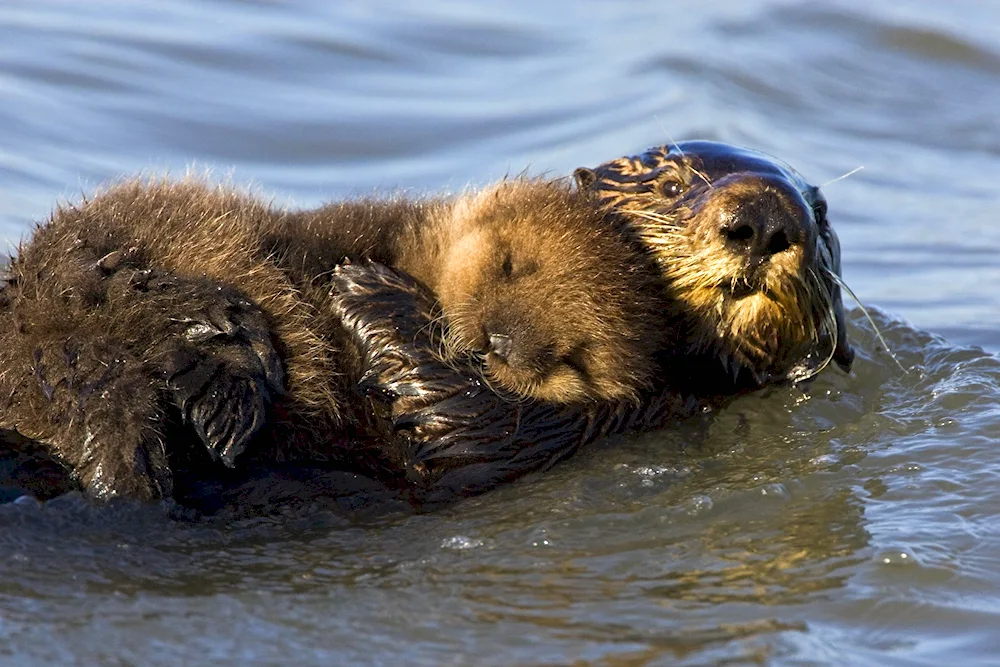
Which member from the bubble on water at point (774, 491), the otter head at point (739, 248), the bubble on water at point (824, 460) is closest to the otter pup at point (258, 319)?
the otter head at point (739, 248)

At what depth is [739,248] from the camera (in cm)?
413

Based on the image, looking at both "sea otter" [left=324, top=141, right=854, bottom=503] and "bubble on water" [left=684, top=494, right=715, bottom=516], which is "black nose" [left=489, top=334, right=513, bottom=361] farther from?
"bubble on water" [left=684, top=494, right=715, bottom=516]

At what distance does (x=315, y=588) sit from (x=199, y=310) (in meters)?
0.82

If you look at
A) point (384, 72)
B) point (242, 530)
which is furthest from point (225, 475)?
point (384, 72)

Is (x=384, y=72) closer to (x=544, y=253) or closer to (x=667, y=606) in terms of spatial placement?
(x=544, y=253)

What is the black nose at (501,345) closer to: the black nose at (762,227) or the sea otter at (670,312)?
the sea otter at (670,312)

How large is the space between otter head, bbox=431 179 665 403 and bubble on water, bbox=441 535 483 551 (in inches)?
19.5

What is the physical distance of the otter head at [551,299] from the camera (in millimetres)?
4035

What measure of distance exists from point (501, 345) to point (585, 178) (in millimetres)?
881

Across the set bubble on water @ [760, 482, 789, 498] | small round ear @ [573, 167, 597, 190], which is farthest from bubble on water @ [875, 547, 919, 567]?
small round ear @ [573, 167, 597, 190]

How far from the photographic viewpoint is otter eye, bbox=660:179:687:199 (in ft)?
14.5

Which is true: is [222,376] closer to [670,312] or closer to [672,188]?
[670,312]

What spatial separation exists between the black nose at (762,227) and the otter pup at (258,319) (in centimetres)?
32

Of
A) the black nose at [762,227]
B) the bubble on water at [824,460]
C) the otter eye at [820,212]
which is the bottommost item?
the bubble on water at [824,460]
